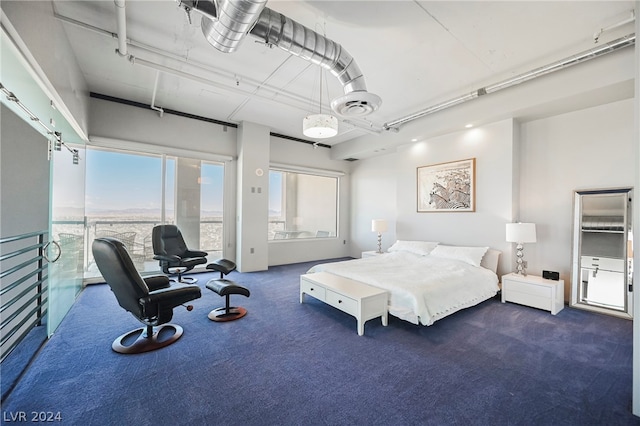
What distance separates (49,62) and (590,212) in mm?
6251

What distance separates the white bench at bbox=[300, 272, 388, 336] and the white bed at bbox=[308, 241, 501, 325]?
0.13m

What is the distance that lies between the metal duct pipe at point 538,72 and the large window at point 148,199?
4.38m

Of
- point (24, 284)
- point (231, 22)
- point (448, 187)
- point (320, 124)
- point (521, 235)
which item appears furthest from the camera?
point (448, 187)

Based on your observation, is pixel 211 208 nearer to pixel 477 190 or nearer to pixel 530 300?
pixel 477 190

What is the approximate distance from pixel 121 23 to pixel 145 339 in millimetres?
2955

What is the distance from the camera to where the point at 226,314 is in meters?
3.13

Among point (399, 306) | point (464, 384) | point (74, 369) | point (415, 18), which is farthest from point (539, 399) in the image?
point (74, 369)

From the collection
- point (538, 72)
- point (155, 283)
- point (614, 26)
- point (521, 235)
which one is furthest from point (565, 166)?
point (155, 283)

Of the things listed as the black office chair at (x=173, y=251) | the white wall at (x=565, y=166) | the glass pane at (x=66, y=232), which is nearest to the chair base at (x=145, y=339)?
the glass pane at (x=66, y=232)

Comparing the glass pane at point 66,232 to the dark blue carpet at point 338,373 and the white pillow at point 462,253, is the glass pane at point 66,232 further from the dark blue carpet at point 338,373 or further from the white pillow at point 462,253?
the white pillow at point 462,253

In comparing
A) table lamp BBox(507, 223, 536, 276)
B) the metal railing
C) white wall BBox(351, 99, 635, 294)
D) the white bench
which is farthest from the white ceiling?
the white bench

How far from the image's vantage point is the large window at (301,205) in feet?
21.6

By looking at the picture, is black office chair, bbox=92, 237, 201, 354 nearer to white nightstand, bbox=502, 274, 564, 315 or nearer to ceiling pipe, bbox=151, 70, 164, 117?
ceiling pipe, bbox=151, 70, 164, 117

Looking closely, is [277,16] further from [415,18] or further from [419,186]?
[419,186]
